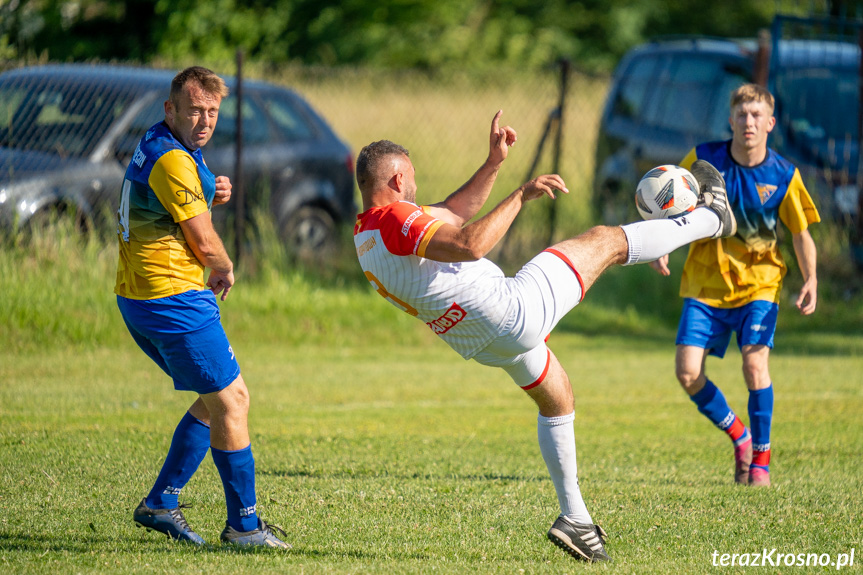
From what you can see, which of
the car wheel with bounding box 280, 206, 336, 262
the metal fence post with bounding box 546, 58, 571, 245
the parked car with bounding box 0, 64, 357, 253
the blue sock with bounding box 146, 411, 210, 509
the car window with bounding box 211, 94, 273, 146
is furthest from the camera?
the metal fence post with bounding box 546, 58, 571, 245

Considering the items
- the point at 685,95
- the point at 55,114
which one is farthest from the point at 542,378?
the point at 685,95

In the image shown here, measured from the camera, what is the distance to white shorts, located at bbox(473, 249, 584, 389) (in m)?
3.90

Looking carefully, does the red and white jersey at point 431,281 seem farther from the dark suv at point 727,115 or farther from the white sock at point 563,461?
the dark suv at point 727,115

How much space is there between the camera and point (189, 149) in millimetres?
4012

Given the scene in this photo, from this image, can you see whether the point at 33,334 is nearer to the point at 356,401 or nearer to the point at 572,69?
the point at 356,401

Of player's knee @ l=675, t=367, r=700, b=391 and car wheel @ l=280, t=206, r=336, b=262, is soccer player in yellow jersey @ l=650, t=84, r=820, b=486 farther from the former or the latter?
car wheel @ l=280, t=206, r=336, b=262

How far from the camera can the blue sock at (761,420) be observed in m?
5.39

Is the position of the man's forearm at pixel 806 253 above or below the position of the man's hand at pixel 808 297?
above

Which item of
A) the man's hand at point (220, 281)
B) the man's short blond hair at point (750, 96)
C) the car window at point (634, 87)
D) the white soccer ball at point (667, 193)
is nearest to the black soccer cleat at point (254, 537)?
the man's hand at point (220, 281)

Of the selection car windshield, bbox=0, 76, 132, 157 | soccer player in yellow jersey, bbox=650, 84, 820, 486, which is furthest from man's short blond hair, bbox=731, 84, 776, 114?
car windshield, bbox=0, 76, 132, 157

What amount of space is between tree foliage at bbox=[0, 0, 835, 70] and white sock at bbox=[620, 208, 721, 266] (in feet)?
28.2

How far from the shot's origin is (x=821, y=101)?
1114 cm

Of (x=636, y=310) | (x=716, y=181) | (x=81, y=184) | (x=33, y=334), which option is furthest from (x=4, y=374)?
(x=636, y=310)

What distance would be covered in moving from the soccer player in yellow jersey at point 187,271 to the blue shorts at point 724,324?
2743mm
